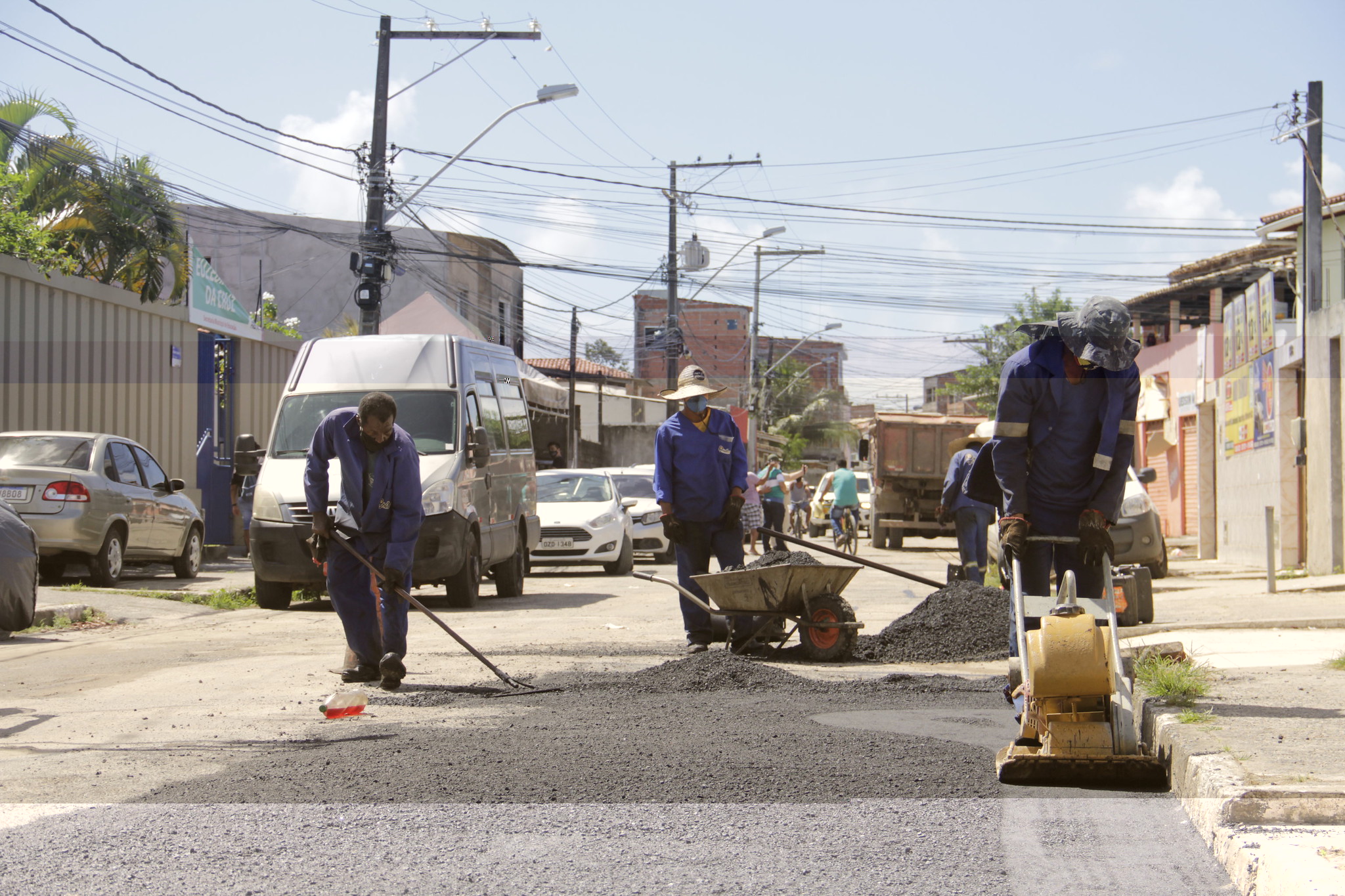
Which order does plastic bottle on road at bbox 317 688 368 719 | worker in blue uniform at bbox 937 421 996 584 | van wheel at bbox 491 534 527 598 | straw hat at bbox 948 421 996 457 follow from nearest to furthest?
plastic bottle on road at bbox 317 688 368 719 → straw hat at bbox 948 421 996 457 → worker in blue uniform at bbox 937 421 996 584 → van wheel at bbox 491 534 527 598

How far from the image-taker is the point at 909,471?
28.9 m

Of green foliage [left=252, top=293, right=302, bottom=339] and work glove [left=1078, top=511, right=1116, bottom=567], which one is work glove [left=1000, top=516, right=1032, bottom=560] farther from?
green foliage [left=252, top=293, right=302, bottom=339]

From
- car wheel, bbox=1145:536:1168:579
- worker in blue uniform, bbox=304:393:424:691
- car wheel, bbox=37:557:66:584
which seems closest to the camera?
worker in blue uniform, bbox=304:393:424:691

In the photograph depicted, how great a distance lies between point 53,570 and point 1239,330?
18192 millimetres

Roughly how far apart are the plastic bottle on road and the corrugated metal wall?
37.9 feet

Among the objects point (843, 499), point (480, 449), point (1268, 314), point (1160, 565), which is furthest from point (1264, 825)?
point (843, 499)

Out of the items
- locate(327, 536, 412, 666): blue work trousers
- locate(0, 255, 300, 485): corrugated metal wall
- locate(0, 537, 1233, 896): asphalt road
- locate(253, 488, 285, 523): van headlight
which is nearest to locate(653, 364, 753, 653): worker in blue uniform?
locate(0, 537, 1233, 896): asphalt road

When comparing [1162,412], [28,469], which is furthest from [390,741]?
[1162,412]

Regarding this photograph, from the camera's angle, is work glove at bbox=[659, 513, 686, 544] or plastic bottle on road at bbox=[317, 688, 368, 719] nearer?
plastic bottle on road at bbox=[317, 688, 368, 719]

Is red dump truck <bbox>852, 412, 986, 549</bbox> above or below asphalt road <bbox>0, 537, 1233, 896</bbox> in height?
above

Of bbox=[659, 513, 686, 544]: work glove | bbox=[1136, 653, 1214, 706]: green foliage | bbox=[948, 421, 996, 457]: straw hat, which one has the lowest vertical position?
bbox=[1136, 653, 1214, 706]: green foliage

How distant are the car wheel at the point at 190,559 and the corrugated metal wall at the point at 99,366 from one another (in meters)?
2.49

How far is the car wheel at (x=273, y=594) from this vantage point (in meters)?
13.5

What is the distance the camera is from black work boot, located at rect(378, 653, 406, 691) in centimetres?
748
